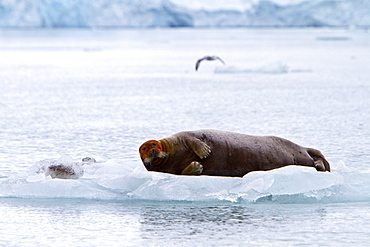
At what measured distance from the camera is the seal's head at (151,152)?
2933 millimetres

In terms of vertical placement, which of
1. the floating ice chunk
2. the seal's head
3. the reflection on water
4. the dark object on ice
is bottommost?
the reflection on water

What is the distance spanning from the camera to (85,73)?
1220 cm

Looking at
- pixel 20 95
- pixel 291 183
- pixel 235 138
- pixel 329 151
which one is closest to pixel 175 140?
pixel 235 138

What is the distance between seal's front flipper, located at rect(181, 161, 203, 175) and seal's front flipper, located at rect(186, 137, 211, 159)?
4cm

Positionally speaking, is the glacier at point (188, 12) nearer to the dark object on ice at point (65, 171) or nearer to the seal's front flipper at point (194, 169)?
the dark object on ice at point (65, 171)

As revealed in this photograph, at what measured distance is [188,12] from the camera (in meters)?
42.5

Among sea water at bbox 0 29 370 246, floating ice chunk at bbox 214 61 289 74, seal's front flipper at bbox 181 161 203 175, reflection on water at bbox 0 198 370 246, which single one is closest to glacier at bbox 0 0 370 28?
floating ice chunk at bbox 214 61 289 74

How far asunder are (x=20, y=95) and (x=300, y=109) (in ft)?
11.8

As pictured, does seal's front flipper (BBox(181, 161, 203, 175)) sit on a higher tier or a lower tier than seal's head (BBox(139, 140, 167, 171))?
lower

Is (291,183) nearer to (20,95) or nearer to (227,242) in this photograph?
(227,242)

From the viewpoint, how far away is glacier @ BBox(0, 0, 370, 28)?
125 ft

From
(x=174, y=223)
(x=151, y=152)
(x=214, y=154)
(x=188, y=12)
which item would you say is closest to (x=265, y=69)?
(x=214, y=154)

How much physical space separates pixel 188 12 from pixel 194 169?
1581 inches

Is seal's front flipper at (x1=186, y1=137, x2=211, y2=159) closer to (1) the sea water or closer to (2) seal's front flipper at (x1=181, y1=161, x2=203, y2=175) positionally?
(2) seal's front flipper at (x1=181, y1=161, x2=203, y2=175)
